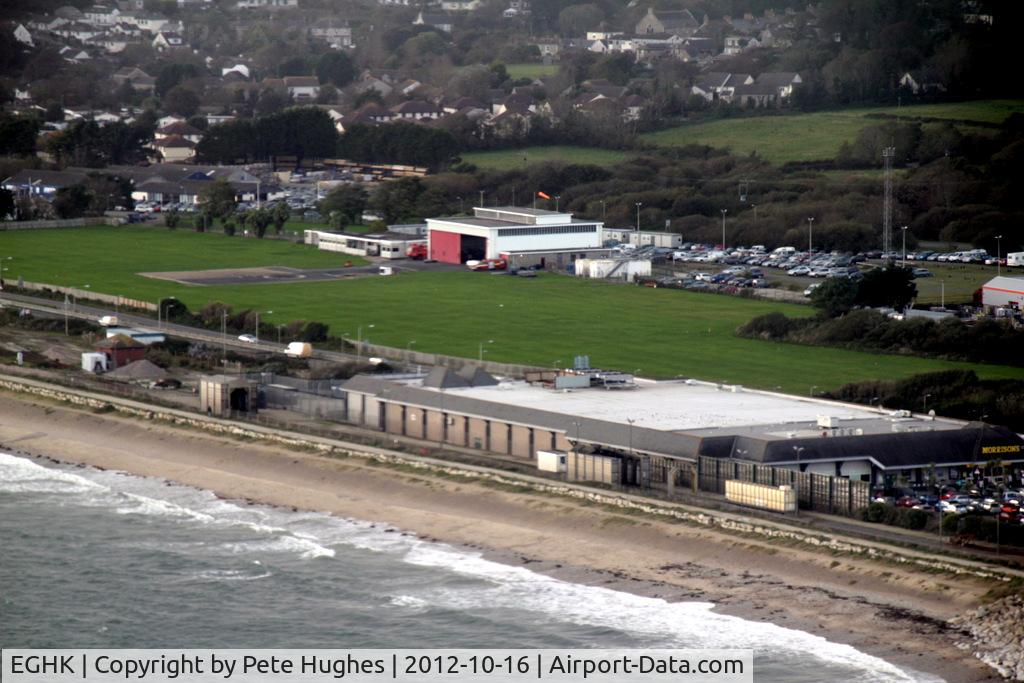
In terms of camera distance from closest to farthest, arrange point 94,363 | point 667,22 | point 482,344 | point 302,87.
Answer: point 94,363
point 482,344
point 302,87
point 667,22

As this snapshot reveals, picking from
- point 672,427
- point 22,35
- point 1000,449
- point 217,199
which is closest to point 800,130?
point 217,199

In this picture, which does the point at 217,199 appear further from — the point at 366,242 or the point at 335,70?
the point at 335,70

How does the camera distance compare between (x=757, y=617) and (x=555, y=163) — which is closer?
(x=757, y=617)

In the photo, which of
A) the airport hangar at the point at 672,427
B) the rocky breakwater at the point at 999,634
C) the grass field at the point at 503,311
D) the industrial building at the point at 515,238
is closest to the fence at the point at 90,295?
the grass field at the point at 503,311

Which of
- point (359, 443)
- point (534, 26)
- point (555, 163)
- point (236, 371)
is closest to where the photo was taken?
point (359, 443)

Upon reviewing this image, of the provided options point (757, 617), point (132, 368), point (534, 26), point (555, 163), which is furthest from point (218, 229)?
point (534, 26)

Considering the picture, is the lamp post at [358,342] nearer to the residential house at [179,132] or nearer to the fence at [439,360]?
the fence at [439,360]

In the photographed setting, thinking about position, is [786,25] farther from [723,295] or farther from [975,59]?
[723,295]

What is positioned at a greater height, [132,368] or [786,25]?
[786,25]
